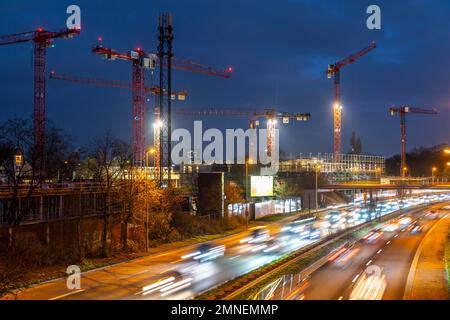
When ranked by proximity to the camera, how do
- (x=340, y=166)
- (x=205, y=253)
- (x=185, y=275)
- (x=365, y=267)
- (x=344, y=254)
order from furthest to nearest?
(x=340, y=166) < (x=205, y=253) < (x=344, y=254) < (x=365, y=267) < (x=185, y=275)

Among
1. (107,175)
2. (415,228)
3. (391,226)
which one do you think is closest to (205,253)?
(107,175)

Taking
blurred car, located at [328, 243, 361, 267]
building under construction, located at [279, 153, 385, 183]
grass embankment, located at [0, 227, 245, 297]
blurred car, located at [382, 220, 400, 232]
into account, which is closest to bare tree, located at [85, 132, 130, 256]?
grass embankment, located at [0, 227, 245, 297]

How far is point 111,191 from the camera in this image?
Result: 1657 inches

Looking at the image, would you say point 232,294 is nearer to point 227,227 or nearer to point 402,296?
point 402,296

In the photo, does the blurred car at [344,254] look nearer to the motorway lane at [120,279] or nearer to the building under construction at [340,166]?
the motorway lane at [120,279]

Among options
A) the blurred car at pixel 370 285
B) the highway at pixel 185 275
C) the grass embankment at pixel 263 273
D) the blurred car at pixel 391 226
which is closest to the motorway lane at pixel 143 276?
the highway at pixel 185 275

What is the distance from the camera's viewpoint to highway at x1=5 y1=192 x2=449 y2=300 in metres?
24.8

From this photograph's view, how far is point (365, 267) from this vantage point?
106 feet

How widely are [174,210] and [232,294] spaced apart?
30211mm

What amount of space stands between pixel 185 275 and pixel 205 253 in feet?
34.6

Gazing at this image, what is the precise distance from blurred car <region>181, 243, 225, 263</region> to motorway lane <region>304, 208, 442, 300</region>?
371 inches

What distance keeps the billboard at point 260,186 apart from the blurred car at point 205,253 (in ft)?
90.3

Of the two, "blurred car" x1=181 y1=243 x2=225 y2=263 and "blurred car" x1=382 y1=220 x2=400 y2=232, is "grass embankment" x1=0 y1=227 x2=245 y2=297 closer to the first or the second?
"blurred car" x1=181 y1=243 x2=225 y2=263

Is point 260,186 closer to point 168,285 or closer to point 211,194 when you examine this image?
point 211,194
